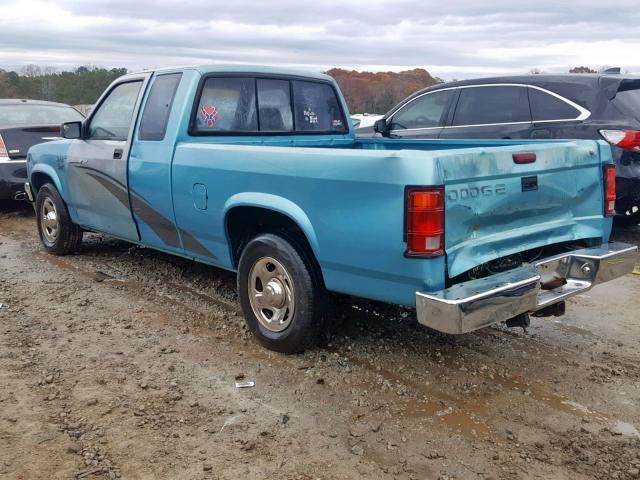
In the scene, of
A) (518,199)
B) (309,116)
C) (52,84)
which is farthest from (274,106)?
(52,84)

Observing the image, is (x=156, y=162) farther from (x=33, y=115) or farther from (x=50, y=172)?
(x=33, y=115)

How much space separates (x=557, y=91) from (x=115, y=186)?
15.5 ft

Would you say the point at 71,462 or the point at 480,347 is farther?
the point at 480,347

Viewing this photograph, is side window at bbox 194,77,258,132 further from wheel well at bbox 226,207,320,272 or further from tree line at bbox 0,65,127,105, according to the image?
tree line at bbox 0,65,127,105

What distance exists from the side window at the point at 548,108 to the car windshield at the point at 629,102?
41 cm

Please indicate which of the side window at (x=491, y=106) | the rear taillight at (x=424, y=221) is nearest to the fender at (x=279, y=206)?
the rear taillight at (x=424, y=221)

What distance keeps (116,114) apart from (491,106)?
4.28 metres

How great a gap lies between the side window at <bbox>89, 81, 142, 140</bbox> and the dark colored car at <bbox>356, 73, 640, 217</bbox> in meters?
3.19

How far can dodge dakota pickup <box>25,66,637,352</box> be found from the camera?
3.21m

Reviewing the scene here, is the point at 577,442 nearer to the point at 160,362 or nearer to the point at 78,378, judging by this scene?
the point at 160,362

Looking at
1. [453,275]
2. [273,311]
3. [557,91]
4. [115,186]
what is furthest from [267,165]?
[557,91]

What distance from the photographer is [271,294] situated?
411 centimetres

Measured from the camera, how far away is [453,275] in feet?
10.7

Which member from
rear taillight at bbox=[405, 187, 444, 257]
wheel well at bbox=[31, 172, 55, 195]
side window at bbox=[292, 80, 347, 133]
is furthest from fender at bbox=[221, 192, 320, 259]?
wheel well at bbox=[31, 172, 55, 195]
